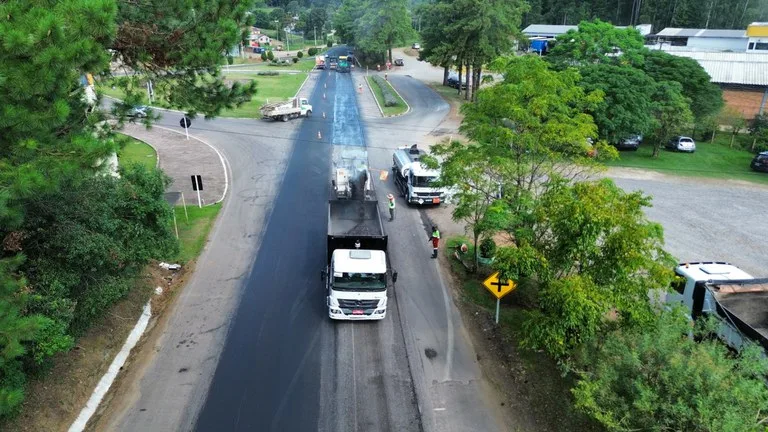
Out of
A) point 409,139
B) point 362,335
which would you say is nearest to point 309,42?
point 409,139

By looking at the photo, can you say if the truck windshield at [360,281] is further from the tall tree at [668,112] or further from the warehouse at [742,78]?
the warehouse at [742,78]

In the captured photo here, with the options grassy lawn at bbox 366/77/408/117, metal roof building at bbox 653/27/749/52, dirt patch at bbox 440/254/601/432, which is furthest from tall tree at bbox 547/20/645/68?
metal roof building at bbox 653/27/749/52

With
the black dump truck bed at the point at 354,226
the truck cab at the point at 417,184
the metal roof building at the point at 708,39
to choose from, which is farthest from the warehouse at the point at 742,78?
the black dump truck bed at the point at 354,226

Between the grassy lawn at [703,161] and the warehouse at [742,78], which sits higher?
the warehouse at [742,78]

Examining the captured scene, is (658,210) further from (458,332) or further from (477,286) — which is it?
(458,332)

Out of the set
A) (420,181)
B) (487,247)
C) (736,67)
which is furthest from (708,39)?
(487,247)

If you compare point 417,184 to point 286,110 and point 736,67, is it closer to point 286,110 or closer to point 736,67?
point 286,110
